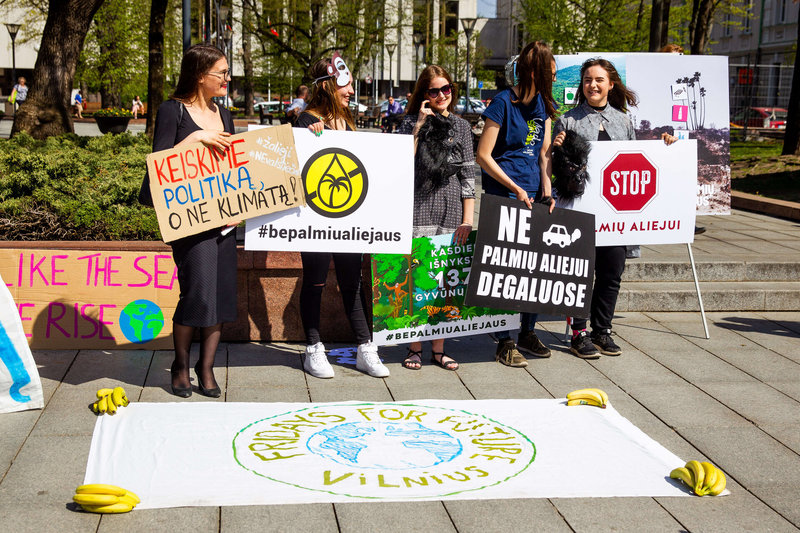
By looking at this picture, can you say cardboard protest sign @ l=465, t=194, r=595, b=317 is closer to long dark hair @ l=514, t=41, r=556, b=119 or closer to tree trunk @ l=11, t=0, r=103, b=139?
long dark hair @ l=514, t=41, r=556, b=119

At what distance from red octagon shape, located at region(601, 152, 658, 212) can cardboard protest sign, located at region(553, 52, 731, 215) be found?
4.99ft

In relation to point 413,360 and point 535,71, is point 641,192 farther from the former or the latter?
point 413,360

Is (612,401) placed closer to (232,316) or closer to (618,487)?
(618,487)

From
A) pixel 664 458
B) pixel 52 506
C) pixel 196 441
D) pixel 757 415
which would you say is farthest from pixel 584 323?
pixel 52 506

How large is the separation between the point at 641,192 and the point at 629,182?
13cm

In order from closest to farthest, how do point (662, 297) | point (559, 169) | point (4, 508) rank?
point (4, 508) → point (559, 169) → point (662, 297)

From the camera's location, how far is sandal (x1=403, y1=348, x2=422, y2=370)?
576 centimetres

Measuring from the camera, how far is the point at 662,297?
24.8 feet

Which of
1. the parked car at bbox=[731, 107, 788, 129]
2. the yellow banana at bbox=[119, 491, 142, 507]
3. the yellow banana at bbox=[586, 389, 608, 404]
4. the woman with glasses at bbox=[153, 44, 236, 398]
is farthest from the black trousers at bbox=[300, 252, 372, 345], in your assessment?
the parked car at bbox=[731, 107, 788, 129]

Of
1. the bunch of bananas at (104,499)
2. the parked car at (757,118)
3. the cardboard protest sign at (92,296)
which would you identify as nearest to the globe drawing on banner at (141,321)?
the cardboard protest sign at (92,296)

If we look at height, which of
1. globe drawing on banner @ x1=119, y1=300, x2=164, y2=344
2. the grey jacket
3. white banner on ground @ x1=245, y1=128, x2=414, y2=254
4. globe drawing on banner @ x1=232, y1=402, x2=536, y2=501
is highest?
the grey jacket

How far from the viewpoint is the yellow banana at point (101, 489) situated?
354 cm

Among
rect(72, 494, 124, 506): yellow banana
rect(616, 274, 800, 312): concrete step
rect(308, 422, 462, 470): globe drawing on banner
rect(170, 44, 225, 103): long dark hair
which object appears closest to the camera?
rect(72, 494, 124, 506): yellow banana

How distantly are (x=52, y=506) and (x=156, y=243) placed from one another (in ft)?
9.66
